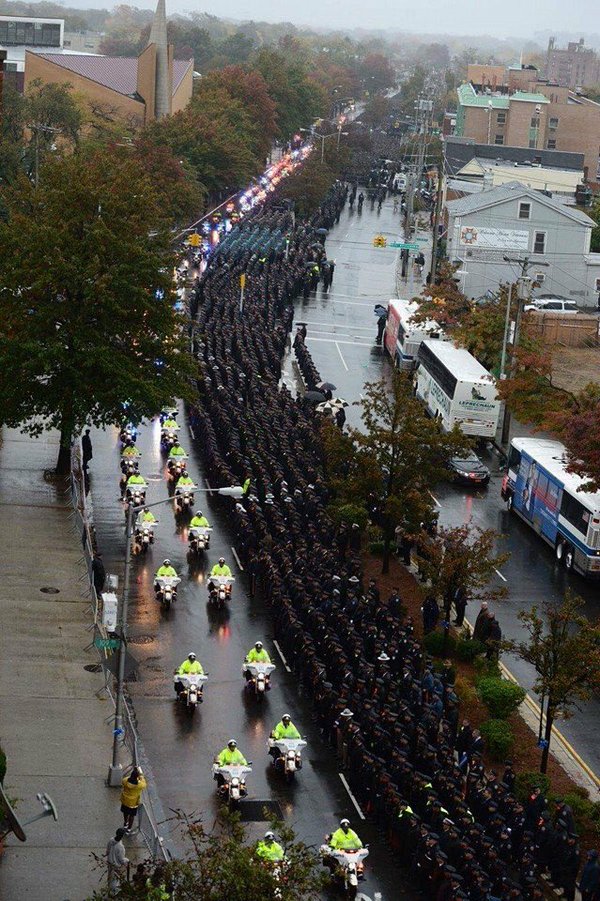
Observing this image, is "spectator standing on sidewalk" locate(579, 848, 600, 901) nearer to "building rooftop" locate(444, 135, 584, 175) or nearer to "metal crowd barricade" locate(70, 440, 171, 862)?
"metal crowd barricade" locate(70, 440, 171, 862)

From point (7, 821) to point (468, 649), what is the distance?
572 inches

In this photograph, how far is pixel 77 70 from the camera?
5054 inches

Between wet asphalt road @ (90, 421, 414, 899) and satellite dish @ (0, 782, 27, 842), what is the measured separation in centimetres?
406

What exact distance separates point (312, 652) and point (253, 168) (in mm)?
86397

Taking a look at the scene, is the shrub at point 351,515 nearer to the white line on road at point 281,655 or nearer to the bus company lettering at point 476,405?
the white line on road at point 281,655

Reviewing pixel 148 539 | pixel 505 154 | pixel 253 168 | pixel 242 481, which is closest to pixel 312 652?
pixel 148 539

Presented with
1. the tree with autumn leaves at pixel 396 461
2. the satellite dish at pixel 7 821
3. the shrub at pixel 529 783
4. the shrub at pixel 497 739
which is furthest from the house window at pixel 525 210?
the satellite dish at pixel 7 821

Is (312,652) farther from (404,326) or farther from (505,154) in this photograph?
(505,154)

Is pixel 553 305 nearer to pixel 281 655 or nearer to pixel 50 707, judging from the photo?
pixel 281 655

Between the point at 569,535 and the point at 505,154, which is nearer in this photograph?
the point at 569,535

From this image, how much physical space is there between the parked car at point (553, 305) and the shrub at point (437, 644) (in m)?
40.3

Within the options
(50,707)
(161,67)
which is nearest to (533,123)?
(161,67)

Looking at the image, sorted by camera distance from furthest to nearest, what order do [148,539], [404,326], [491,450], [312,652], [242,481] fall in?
[404,326] < [491,450] < [242,481] < [148,539] < [312,652]

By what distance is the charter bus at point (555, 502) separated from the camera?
4262 centimetres
